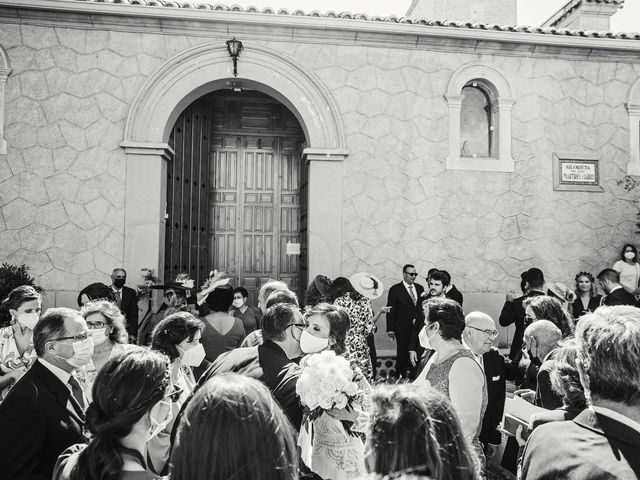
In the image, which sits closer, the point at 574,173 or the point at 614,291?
the point at 614,291

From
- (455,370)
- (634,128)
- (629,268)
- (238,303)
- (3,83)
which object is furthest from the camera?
(634,128)

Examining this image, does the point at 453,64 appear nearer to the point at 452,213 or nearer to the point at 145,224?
the point at 452,213

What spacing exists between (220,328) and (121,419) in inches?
121

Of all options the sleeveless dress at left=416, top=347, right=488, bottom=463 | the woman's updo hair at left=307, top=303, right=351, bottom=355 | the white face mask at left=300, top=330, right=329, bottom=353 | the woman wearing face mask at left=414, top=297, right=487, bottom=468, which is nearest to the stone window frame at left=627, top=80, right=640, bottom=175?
the woman wearing face mask at left=414, top=297, right=487, bottom=468

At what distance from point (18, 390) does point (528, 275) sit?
20.0 feet

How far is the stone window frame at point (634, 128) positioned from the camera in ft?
30.6

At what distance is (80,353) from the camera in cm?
289

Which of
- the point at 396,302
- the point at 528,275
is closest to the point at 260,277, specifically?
the point at 396,302

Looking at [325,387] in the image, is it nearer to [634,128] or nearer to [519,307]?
[519,307]

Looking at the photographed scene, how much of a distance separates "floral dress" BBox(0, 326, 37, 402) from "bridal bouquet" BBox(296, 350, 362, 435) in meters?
2.51

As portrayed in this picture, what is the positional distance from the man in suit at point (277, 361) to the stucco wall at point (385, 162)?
5.37 metres

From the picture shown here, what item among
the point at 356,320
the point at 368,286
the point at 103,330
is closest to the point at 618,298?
the point at 368,286

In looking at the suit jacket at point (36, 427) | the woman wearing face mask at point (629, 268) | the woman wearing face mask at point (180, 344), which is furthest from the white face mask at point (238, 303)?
the woman wearing face mask at point (629, 268)

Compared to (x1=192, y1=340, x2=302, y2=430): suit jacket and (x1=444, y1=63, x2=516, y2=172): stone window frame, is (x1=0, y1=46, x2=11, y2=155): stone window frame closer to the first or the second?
(x1=192, y1=340, x2=302, y2=430): suit jacket
